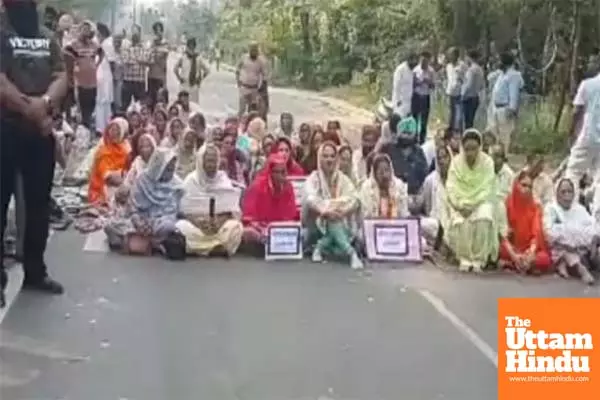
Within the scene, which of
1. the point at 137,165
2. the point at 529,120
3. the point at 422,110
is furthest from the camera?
the point at 529,120

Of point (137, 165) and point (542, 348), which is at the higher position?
point (542, 348)

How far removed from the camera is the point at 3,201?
3852 mm

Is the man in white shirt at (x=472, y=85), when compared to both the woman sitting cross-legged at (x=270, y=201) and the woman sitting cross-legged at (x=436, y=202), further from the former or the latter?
the woman sitting cross-legged at (x=270, y=201)

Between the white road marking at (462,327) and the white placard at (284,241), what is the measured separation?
29.4 inches

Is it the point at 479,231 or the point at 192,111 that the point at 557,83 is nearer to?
the point at 192,111

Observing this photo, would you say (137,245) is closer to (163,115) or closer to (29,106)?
(29,106)

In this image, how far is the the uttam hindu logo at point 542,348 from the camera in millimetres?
2635

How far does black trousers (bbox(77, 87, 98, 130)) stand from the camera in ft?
22.0

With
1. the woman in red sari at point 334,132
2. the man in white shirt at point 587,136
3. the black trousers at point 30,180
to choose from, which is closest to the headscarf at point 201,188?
the woman in red sari at point 334,132

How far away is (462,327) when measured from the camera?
382 centimetres

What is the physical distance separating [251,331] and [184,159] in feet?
6.66

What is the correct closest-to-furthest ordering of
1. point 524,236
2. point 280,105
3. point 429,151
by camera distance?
1. point 524,236
2. point 429,151
3. point 280,105

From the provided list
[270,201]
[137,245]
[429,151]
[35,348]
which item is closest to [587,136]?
[429,151]

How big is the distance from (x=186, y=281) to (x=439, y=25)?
5.32 m
